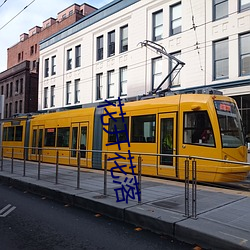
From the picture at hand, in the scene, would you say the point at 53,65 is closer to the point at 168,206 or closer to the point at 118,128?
the point at 118,128

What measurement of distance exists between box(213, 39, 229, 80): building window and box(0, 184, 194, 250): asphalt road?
12.8 meters

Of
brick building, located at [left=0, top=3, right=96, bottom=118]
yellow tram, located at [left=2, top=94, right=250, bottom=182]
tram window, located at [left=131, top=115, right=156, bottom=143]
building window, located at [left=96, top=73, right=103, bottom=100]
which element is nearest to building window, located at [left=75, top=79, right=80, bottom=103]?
building window, located at [left=96, top=73, right=103, bottom=100]

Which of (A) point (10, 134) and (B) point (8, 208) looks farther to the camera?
(A) point (10, 134)

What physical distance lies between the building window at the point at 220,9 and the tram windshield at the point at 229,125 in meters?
9.01

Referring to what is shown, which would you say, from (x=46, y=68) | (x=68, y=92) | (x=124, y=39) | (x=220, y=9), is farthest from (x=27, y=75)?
(x=220, y=9)

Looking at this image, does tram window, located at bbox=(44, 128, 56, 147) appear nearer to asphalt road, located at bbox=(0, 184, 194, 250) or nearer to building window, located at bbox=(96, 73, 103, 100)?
building window, located at bbox=(96, 73, 103, 100)

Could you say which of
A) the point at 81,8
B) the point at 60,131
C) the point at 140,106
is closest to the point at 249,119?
the point at 140,106

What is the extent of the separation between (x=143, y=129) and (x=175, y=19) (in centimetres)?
1084

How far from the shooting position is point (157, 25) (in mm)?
20297

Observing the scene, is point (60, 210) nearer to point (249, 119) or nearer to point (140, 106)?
point (140, 106)

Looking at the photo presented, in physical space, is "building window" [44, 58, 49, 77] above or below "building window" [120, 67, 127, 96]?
above

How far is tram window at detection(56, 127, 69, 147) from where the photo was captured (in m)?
15.2

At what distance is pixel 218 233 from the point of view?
4.48 metres

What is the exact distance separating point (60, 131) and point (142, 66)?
26.5 ft
